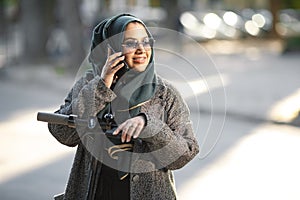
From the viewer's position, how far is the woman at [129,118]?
2.95 metres

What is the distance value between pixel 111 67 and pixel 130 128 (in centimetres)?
29

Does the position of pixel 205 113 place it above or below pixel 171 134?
above

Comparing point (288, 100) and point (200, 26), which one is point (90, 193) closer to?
point (288, 100)

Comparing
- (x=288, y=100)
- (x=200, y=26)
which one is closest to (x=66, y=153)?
(x=288, y=100)

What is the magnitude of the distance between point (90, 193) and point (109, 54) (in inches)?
24.7

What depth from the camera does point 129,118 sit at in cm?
298

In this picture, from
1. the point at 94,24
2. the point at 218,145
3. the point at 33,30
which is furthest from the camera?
the point at 94,24

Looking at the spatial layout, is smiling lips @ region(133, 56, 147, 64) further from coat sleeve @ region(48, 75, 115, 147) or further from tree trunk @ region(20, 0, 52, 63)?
tree trunk @ region(20, 0, 52, 63)

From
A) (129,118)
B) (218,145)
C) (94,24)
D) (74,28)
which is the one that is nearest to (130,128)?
(129,118)

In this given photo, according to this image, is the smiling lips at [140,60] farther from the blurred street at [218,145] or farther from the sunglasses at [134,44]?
the blurred street at [218,145]

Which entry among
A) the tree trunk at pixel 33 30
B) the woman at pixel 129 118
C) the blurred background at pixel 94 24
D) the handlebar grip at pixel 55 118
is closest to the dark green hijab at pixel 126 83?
the woman at pixel 129 118

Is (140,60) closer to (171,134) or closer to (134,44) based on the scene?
(134,44)

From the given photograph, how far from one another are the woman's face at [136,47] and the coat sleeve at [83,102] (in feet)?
0.51

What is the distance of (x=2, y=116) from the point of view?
11.9 metres
